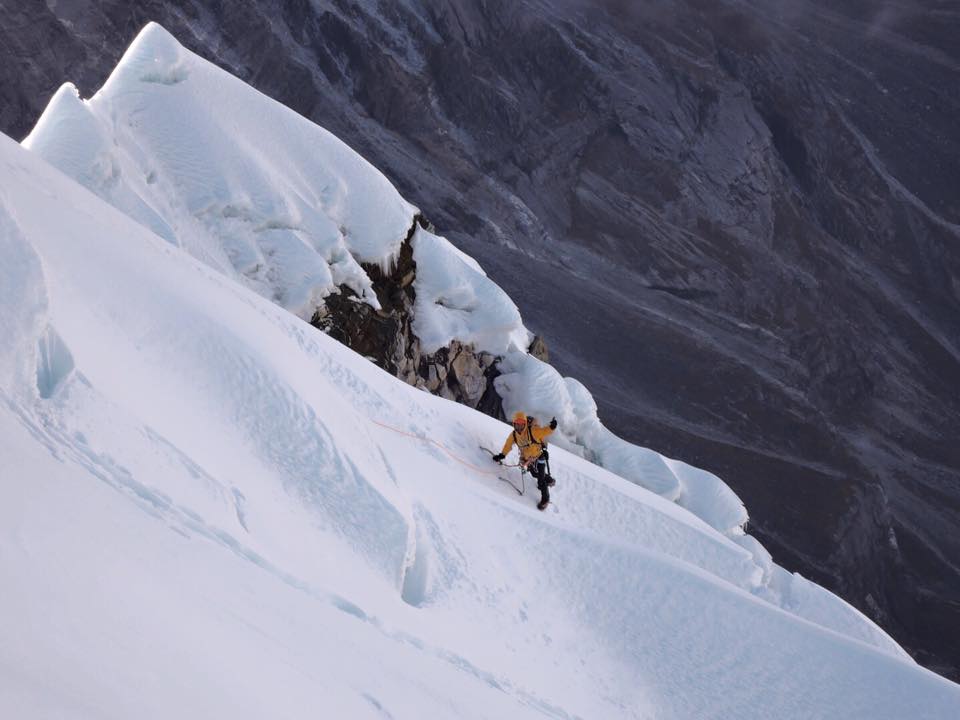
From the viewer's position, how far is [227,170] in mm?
14984

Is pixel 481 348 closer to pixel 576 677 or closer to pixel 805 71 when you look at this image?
pixel 576 677

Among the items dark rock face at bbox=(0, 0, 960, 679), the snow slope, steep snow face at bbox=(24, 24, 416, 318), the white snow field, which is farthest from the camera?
dark rock face at bbox=(0, 0, 960, 679)

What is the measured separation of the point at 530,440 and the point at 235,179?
7028mm

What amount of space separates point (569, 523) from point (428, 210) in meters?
28.8

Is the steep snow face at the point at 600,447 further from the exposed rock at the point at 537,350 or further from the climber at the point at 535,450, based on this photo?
the climber at the point at 535,450

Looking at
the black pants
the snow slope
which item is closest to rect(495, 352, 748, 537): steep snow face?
the snow slope

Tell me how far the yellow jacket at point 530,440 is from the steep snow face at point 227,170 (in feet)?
17.7

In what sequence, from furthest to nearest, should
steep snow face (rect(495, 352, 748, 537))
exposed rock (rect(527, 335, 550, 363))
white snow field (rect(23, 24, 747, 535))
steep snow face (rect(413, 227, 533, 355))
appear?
exposed rock (rect(527, 335, 550, 363))
steep snow face (rect(495, 352, 748, 537))
steep snow face (rect(413, 227, 533, 355))
white snow field (rect(23, 24, 747, 535))

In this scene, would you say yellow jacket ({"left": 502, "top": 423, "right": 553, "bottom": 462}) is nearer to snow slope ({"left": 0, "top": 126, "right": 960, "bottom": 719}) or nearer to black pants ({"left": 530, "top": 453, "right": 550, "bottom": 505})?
black pants ({"left": 530, "top": 453, "right": 550, "bottom": 505})

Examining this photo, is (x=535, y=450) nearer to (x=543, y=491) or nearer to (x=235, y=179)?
(x=543, y=491)

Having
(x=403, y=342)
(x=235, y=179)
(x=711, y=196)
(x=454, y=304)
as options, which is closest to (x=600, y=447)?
(x=454, y=304)

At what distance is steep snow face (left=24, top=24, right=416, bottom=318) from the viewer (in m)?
14.3

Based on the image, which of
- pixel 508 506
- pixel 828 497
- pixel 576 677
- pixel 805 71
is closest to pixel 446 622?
pixel 576 677

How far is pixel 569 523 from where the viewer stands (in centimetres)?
1035
